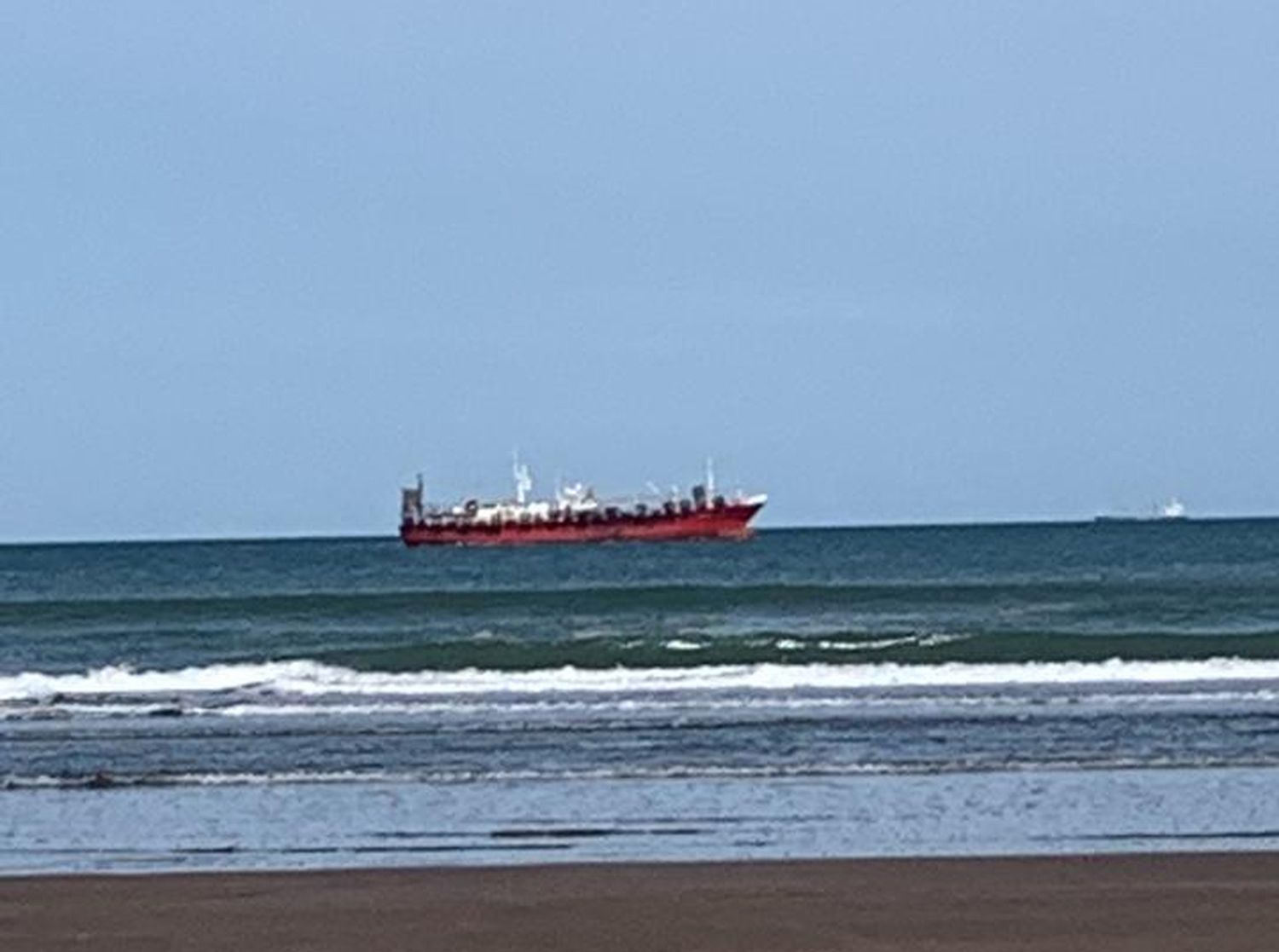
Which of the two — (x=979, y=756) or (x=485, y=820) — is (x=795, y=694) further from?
(x=485, y=820)

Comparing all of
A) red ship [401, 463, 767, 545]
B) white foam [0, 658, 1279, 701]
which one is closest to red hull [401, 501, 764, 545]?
red ship [401, 463, 767, 545]

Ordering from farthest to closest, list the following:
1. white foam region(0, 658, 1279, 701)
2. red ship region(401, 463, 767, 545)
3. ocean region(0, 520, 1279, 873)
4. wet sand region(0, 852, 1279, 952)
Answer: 1. red ship region(401, 463, 767, 545)
2. white foam region(0, 658, 1279, 701)
3. ocean region(0, 520, 1279, 873)
4. wet sand region(0, 852, 1279, 952)

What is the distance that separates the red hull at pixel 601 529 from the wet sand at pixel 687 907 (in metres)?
83.7

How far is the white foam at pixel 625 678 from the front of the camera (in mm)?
34375

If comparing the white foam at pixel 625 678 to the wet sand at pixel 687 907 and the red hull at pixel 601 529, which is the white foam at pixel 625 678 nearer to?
the wet sand at pixel 687 907

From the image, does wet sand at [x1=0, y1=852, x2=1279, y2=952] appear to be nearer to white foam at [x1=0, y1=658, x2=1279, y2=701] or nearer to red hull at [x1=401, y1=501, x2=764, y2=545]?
white foam at [x1=0, y1=658, x2=1279, y2=701]

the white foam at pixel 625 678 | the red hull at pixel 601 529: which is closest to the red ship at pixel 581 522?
the red hull at pixel 601 529

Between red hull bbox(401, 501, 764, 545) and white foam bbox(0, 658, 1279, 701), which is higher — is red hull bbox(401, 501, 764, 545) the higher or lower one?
the higher one

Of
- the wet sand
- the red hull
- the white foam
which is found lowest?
the wet sand

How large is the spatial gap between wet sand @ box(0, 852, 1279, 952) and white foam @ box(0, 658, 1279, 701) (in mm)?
18540

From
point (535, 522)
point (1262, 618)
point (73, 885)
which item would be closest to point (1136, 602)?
point (1262, 618)

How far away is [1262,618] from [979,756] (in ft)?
95.1

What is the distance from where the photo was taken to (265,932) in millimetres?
12969

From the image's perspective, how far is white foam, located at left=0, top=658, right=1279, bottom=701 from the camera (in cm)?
3438
